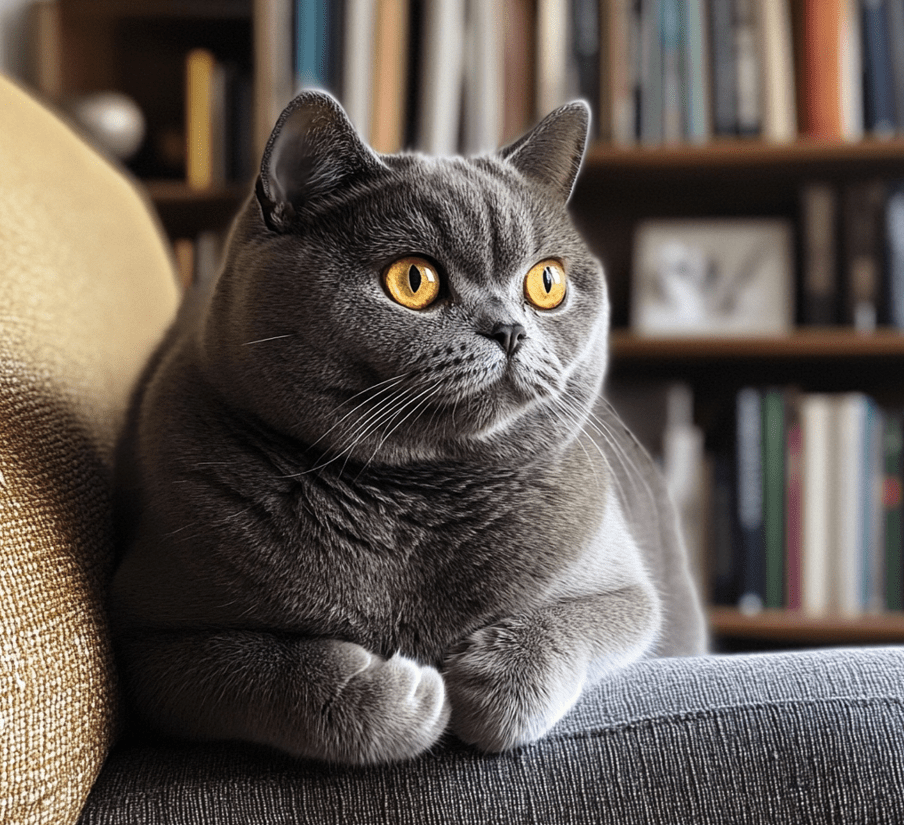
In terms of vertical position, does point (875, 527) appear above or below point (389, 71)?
below

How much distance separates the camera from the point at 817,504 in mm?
1629

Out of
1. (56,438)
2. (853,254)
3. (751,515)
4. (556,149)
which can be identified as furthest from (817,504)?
(56,438)

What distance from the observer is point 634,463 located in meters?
0.87

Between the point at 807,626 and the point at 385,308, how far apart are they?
130 cm

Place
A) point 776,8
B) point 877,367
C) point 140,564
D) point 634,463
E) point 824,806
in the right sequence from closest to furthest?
point 824,806 < point 140,564 < point 634,463 < point 776,8 < point 877,367

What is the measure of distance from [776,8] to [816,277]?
0.48 m

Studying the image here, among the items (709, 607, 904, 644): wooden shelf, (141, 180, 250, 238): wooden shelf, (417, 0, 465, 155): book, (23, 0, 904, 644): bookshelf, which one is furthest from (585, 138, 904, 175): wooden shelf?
(709, 607, 904, 644): wooden shelf

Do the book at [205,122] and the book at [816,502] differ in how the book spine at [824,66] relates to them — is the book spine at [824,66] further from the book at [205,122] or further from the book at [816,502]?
the book at [205,122]

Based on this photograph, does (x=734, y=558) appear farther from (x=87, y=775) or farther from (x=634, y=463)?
(x=87, y=775)

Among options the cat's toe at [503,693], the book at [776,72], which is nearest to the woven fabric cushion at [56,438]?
the cat's toe at [503,693]

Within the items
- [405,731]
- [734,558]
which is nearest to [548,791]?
[405,731]

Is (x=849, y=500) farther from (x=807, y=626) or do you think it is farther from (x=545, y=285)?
(x=545, y=285)

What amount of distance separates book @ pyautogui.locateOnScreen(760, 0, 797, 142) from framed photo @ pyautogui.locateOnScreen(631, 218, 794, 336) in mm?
190

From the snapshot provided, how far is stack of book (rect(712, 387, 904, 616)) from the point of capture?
5.32 ft
